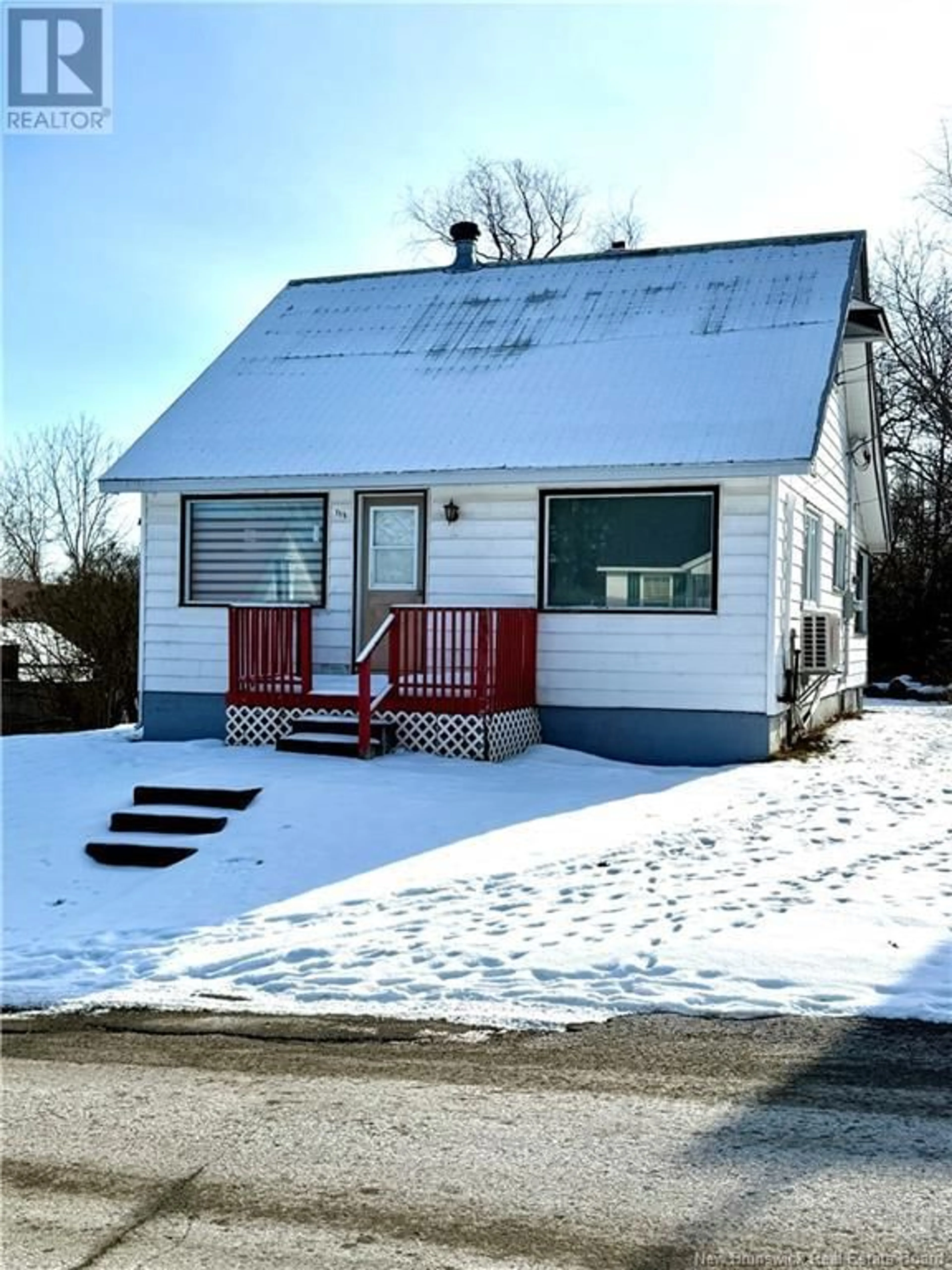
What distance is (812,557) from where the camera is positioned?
45.8ft

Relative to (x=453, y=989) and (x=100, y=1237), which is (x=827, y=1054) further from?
(x=100, y=1237)

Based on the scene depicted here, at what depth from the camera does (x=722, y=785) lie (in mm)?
10344

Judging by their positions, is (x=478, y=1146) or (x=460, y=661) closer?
(x=478, y=1146)

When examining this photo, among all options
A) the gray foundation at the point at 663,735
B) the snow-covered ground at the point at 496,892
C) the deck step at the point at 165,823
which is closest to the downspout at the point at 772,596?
the gray foundation at the point at 663,735

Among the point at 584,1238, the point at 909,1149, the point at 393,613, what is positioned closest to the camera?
the point at 584,1238

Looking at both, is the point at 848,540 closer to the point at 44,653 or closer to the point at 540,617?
the point at 540,617

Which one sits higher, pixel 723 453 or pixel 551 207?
pixel 551 207

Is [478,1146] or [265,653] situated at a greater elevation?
[265,653]

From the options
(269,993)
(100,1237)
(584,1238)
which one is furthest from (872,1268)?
(269,993)

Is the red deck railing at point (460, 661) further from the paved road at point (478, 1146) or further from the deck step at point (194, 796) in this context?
the paved road at point (478, 1146)

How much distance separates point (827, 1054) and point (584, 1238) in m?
1.76

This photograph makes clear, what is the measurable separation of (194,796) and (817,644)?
6.74m

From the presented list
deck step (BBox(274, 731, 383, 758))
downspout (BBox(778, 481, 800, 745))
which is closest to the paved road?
deck step (BBox(274, 731, 383, 758))

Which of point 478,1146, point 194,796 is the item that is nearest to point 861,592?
point 194,796
